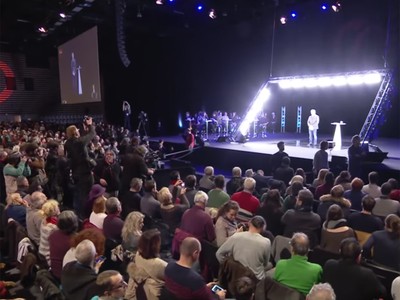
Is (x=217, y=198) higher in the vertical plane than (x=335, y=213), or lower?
lower

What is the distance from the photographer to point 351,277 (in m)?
2.62

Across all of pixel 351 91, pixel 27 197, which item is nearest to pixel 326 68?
pixel 351 91

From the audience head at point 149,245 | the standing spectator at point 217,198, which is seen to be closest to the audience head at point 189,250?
the audience head at point 149,245

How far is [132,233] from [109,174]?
2.70m

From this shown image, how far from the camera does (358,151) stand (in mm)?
7148

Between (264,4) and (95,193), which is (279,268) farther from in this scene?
(264,4)

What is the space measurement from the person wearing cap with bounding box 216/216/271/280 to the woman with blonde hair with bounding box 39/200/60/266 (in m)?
1.62

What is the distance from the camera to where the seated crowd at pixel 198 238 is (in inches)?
103

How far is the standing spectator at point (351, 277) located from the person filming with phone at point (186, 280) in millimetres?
818

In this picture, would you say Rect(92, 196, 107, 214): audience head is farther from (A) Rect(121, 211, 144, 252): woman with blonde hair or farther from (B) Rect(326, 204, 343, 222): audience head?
(B) Rect(326, 204, 343, 222): audience head

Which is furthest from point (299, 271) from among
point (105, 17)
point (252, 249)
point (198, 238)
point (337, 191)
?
point (105, 17)

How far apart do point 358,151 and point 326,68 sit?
756cm

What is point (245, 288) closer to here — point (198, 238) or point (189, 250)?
point (189, 250)

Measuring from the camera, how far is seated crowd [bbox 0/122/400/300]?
2615 mm
